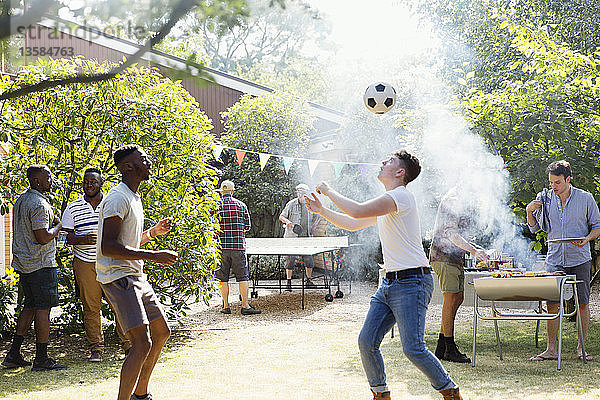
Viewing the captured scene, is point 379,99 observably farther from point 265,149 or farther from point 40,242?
point 265,149

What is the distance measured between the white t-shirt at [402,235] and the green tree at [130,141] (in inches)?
128

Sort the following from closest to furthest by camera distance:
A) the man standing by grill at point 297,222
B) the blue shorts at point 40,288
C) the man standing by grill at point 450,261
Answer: the blue shorts at point 40,288
the man standing by grill at point 450,261
the man standing by grill at point 297,222

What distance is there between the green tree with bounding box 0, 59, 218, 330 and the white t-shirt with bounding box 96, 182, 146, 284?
8.55 feet

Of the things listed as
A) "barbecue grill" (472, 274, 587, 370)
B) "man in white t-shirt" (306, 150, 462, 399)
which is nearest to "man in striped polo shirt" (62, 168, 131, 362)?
"man in white t-shirt" (306, 150, 462, 399)

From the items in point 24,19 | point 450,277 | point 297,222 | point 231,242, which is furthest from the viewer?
point 297,222

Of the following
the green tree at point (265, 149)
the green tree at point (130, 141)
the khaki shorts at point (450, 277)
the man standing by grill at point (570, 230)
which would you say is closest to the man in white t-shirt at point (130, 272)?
the green tree at point (130, 141)

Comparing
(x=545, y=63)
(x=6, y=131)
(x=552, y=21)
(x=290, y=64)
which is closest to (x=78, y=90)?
(x=6, y=131)

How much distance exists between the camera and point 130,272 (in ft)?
12.8

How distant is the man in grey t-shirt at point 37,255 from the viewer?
17.5 ft

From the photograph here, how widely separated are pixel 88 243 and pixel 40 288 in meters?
0.51

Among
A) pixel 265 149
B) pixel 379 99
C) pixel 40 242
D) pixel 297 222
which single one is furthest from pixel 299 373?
pixel 265 149

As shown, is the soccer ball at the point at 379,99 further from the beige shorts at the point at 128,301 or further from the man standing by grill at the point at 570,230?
the beige shorts at the point at 128,301


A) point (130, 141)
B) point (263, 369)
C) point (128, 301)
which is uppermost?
point (130, 141)

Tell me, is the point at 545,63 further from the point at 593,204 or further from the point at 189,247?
the point at 189,247
